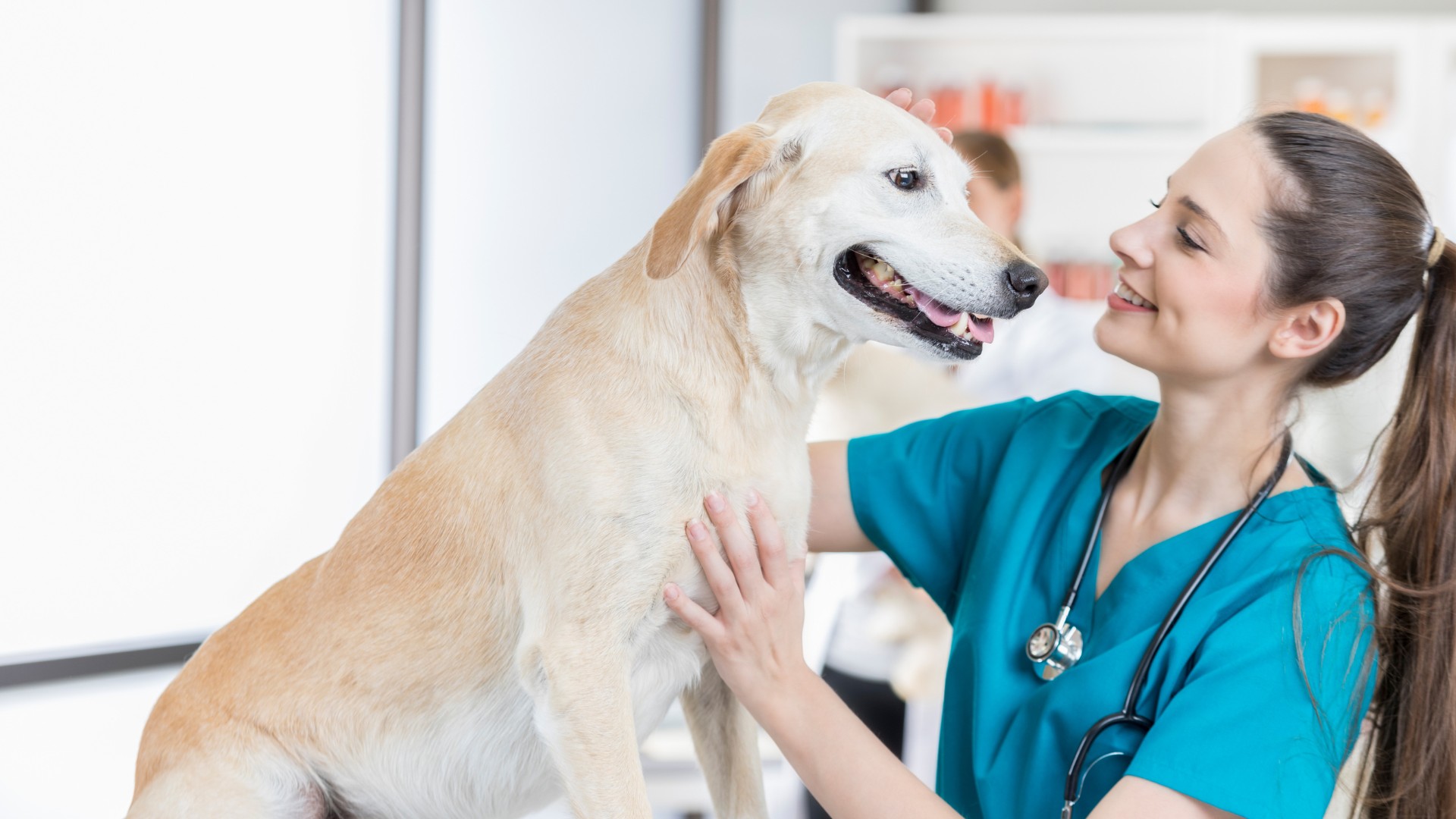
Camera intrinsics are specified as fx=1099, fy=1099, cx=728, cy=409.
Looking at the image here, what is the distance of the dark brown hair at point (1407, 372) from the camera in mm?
1090

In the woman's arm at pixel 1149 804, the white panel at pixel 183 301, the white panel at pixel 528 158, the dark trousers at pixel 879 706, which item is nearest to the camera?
the woman's arm at pixel 1149 804

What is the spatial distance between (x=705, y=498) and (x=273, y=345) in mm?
1685

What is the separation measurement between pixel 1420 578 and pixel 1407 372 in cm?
22

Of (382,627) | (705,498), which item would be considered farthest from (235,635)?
(705,498)

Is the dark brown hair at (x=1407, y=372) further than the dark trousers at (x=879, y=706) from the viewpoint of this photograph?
No

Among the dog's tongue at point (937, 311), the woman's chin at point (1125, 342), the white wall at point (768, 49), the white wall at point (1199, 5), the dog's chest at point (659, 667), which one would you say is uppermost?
the white wall at point (1199, 5)

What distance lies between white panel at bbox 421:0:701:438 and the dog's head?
1898 mm

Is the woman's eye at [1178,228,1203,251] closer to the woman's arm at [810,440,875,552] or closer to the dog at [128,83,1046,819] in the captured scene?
the dog at [128,83,1046,819]

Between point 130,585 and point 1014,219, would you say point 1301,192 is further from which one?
point 130,585

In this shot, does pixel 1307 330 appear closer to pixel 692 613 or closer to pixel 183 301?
pixel 692 613

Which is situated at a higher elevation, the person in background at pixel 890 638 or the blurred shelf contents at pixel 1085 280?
the blurred shelf contents at pixel 1085 280

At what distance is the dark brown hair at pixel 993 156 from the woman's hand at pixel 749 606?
1.65 m

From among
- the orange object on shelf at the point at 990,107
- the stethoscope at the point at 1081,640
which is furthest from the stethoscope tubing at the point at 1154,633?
the orange object on shelf at the point at 990,107

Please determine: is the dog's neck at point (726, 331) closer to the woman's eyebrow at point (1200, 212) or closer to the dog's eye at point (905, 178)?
the dog's eye at point (905, 178)
